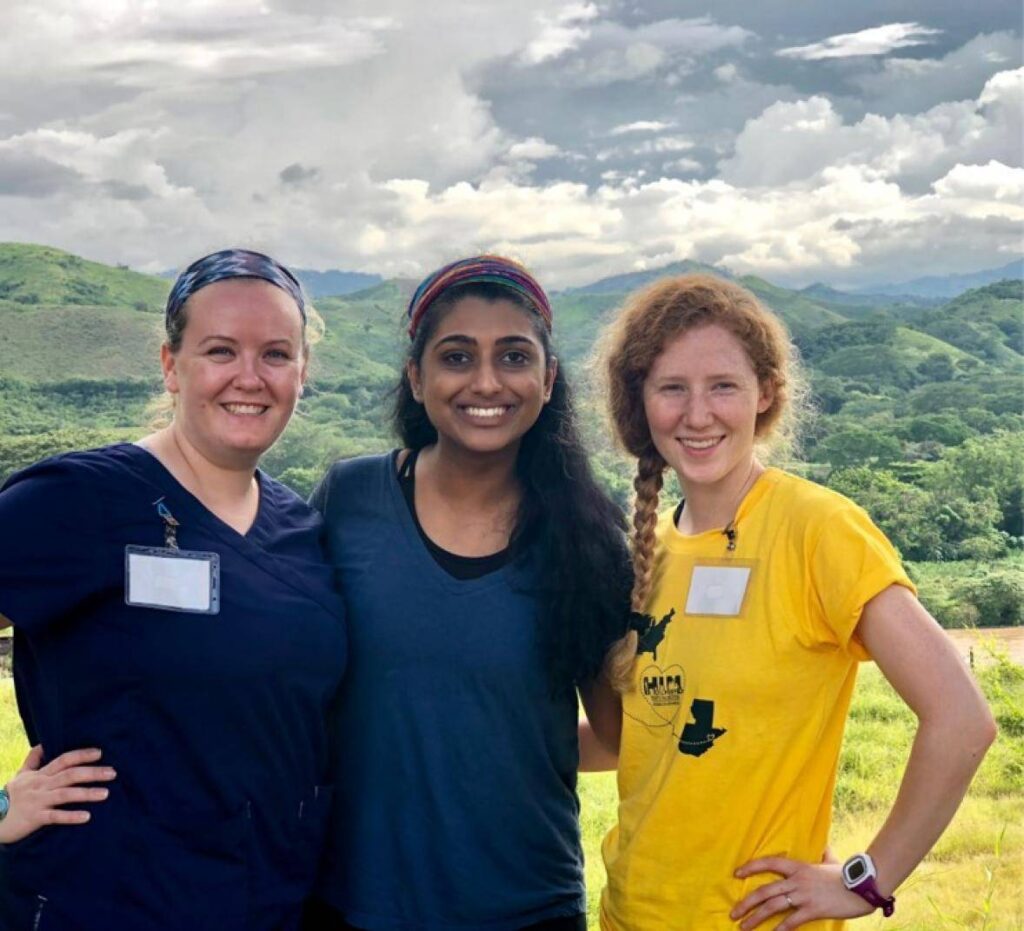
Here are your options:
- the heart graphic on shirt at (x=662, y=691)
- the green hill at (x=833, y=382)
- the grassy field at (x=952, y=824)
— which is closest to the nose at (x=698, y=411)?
the heart graphic on shirt at (x=662, y=691)

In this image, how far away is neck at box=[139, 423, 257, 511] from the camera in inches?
106

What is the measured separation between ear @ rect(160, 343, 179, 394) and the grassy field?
3.45 metres

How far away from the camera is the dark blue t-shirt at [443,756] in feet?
8.93

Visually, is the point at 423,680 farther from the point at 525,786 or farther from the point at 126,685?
the point at 126,685

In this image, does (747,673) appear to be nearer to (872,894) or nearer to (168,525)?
(872,894)

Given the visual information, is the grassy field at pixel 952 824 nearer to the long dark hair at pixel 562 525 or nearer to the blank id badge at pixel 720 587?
the long dark hair at pixel 562 525

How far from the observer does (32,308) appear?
111375 millimetres

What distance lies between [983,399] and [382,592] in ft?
307

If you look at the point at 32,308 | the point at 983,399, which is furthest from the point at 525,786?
the point at 32,308

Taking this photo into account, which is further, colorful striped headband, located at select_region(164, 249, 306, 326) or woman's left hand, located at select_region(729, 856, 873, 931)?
colorful striped headband, located at select_region(164, 249, 306, 326)

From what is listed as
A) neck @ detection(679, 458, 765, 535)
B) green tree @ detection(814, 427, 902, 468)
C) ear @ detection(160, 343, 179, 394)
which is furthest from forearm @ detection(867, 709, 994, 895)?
green tree @ detection(814, 427, 902, 468)

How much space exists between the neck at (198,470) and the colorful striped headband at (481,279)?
2.03 ft

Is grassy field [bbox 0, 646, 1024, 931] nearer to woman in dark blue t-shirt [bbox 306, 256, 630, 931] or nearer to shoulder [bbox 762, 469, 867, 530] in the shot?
woman in dark blue t-shirt [bbox 306, 256, 630, 931]

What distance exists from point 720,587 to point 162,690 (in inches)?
48.2
